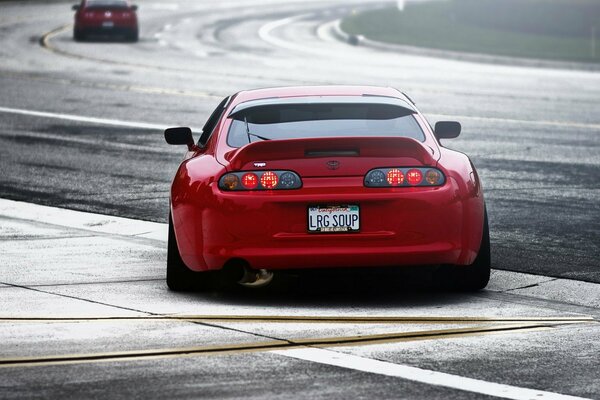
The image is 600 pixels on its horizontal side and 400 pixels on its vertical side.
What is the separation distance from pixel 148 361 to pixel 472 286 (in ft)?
9.52

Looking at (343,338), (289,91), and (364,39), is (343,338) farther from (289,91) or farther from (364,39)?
(364,39)

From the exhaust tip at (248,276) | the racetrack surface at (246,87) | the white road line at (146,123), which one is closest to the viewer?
the exhaust tip at (248,276)

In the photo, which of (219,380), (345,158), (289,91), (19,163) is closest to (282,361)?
(219,380)

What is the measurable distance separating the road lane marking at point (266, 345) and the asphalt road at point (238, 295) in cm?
5

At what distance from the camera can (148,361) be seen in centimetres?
680

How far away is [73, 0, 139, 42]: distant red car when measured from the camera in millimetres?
43938

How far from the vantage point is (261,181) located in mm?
8438

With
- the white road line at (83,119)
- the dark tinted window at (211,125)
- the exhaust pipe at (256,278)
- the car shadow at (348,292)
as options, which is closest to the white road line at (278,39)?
the white road line at (83,119)

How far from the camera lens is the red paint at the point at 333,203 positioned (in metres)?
8.38

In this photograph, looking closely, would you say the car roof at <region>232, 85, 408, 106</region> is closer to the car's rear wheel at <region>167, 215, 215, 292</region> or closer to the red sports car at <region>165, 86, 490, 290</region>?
the red sports car at <region>165, 86, 490, 290</region>

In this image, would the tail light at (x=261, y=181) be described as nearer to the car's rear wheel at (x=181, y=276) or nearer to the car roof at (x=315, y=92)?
the car's rear wheel at (x=181, y=276)

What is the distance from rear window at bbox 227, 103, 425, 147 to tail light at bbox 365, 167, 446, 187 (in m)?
0.60

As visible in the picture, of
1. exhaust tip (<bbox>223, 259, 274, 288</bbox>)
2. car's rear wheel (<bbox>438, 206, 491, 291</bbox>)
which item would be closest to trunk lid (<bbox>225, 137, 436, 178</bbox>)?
exhaust tip (<bbox>223, 259, 274, 288</bbox>)

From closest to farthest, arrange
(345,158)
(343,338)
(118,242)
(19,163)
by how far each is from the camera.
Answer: (343,338)
(345,158)
(118,242)
(19,163)
